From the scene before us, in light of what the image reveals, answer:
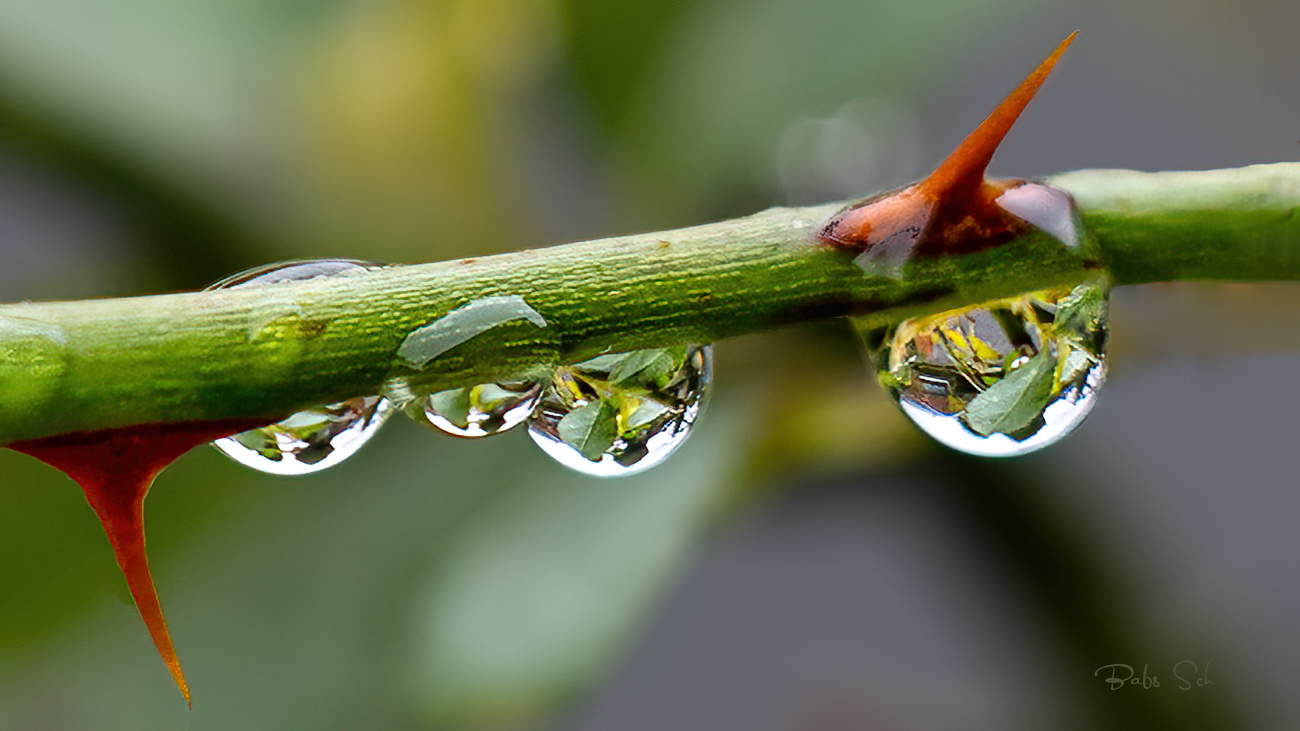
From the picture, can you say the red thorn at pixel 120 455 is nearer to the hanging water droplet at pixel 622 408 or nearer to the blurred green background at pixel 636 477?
the hanging water droplet at pixel 622 408

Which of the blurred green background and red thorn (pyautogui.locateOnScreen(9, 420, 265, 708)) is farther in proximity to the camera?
the blurred green background

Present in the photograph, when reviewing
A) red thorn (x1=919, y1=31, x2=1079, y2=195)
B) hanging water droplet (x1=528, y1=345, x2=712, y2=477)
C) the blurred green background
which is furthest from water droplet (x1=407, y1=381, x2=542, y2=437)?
the blurred green background

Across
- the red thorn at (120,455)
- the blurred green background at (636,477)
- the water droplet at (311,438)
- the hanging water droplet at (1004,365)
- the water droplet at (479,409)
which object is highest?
the blurred green background at (636,477)

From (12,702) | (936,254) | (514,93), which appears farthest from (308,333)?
(514,93)

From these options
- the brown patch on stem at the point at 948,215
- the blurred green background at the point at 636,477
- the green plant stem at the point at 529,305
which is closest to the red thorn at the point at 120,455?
the green plant stem at the point at 529,305

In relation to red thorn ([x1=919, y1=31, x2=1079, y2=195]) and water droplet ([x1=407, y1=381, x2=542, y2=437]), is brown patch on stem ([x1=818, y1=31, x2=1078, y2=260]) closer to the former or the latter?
red thorn ([x1=919, y1=31, x2=1079, y2=195])

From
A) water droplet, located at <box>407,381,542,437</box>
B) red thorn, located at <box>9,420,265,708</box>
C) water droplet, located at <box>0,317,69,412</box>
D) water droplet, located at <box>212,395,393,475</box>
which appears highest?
water droplet, located at <box>407,381,542,437</box>

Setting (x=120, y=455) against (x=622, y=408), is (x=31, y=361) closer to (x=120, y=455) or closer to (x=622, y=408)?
(x=120, y=455)

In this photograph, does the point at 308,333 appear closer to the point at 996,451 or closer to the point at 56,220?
the point at 996,451
